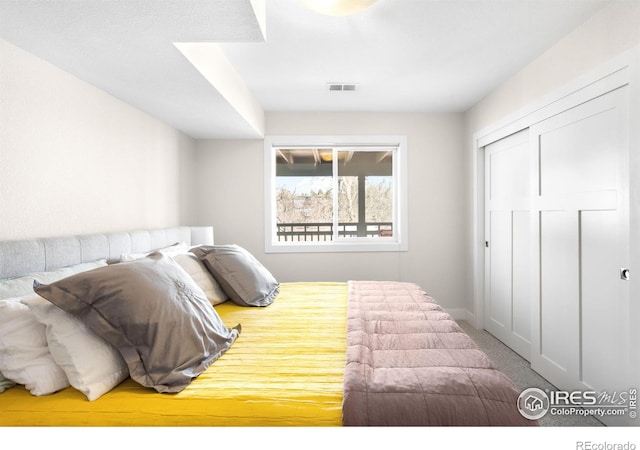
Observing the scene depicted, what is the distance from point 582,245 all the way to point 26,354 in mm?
2895

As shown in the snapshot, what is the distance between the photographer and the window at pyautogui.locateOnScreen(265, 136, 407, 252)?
4.57 m

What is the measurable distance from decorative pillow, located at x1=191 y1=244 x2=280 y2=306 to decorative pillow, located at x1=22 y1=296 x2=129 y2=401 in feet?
3.86

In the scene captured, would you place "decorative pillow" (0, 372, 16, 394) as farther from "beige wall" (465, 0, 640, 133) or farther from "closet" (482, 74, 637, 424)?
"beige wall" (465, 0, 640, 133)

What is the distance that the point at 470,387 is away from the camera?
1.27m

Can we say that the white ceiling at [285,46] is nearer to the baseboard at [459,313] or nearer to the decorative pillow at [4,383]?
the decorative pillow at [4,383]

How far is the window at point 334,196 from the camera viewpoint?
15.0 feet

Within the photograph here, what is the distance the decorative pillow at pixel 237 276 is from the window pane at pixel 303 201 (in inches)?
74.7

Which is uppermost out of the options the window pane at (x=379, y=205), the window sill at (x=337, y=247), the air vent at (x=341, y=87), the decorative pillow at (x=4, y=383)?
the air vent at (x=341, y=87)

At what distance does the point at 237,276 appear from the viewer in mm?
2588

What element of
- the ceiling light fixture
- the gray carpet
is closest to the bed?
the gray carpet

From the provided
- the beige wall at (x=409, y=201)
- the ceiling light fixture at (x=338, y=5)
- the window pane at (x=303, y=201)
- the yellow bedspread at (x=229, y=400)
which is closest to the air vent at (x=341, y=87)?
the beige wall at (x=409, y=201)

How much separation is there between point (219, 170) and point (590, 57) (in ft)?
11.5
